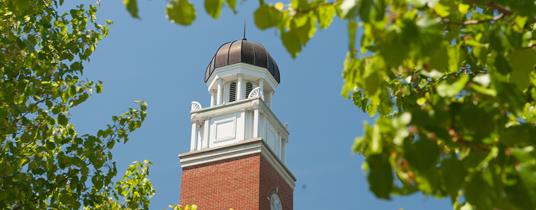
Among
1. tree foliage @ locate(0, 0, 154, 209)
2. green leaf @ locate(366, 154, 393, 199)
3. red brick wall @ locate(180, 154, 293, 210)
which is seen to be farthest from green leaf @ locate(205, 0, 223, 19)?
red brick wall @ locate(180, 154, 293, 210)

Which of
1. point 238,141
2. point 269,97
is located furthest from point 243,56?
point 238,141

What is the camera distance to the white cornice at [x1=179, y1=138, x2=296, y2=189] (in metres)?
30.6

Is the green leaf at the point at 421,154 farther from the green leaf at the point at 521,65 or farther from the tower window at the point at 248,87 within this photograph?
the tower window at the point at 248,87

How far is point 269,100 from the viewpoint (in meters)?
34.2

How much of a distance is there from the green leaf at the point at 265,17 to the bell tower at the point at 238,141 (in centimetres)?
2615

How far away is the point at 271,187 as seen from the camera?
3116cm

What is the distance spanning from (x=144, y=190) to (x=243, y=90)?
2107cm

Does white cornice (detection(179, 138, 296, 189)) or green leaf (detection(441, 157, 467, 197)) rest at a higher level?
white cornice (detection(179, 138, 296, 189))

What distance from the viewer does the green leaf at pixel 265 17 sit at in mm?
3322

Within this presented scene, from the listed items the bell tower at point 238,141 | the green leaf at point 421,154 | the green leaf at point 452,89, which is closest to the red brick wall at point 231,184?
the bell tower at point 238,141

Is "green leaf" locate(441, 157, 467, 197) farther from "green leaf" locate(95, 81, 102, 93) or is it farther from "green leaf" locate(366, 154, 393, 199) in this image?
"green leaf" locate(95, 81, 102, 93)

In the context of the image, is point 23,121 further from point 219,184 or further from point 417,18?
point 219,184

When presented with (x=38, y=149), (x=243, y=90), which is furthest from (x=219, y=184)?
(x=38, y=149)

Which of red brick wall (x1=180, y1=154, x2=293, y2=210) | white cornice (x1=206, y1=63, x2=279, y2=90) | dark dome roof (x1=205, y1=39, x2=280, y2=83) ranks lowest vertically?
red brick wall (x1=180, y1=154, x2=293, y2=210)
